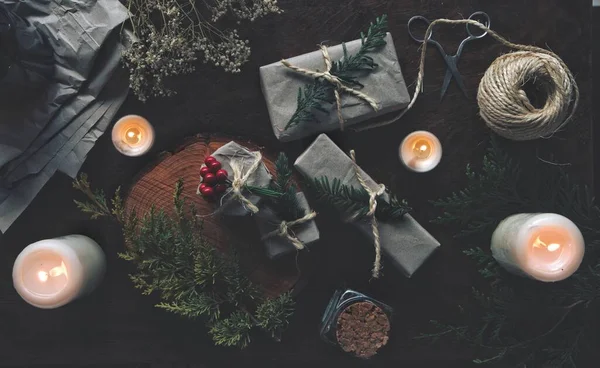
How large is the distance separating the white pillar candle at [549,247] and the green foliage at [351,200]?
0.72 feet

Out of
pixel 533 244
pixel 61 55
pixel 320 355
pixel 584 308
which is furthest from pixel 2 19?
pixel 584 308

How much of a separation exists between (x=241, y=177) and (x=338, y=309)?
0.32m

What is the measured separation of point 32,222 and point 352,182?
665 mm

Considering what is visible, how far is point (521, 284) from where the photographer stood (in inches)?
48.1

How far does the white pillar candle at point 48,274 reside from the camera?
1069 mm

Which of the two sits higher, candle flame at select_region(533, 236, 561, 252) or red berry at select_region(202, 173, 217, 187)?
red berry at select_region(202, 173, 217, 187)

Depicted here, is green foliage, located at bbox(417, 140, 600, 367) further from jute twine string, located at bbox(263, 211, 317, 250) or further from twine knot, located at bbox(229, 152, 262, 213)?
twine knot, located at bbox(229, 152, 262, 213)

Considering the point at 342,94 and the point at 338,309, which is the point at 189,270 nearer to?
the point at 338,309

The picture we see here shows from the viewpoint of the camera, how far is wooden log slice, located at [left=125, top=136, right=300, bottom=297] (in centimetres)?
117

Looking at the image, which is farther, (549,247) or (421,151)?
(421,151)

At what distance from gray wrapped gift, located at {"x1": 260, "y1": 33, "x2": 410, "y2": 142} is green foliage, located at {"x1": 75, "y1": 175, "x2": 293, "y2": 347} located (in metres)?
0.24

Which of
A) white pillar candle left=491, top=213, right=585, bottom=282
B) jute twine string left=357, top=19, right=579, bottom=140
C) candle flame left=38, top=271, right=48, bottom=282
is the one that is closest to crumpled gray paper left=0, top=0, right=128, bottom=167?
candle flame left=38, top=271, right=48, bottom=282

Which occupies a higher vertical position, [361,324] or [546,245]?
[546,245]

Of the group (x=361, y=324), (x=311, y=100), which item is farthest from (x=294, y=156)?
(x=361, y=324)
